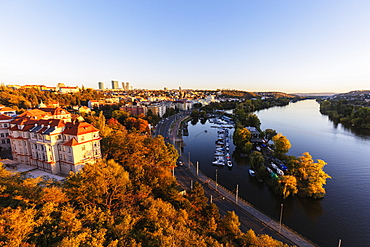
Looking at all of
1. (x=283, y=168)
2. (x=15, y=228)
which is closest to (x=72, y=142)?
(x=15, y=228)

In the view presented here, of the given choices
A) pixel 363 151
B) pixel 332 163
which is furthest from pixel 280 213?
pixel 363 151

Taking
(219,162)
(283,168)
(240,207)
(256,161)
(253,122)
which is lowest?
(219,162)

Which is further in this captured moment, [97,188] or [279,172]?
[279,172]

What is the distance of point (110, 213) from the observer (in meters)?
9.66

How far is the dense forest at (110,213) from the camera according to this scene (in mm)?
6719

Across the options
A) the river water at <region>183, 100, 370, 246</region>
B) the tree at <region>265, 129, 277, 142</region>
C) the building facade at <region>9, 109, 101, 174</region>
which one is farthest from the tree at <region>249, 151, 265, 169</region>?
the building facade at <region>9, 109, 101, 174</region>

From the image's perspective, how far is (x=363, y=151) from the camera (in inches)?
1182

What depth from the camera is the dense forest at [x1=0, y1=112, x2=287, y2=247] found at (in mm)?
6719

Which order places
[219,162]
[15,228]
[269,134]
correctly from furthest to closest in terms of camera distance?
[269,134]
[219,162]
[15,228]

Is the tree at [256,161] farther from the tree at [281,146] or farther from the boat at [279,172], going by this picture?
the tree at [281,146]

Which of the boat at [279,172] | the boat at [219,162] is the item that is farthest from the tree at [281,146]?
the boat at [219,162]

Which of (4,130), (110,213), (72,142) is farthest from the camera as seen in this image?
(4,130)

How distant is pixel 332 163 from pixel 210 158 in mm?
17265

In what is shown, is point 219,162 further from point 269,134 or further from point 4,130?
point 4,130
